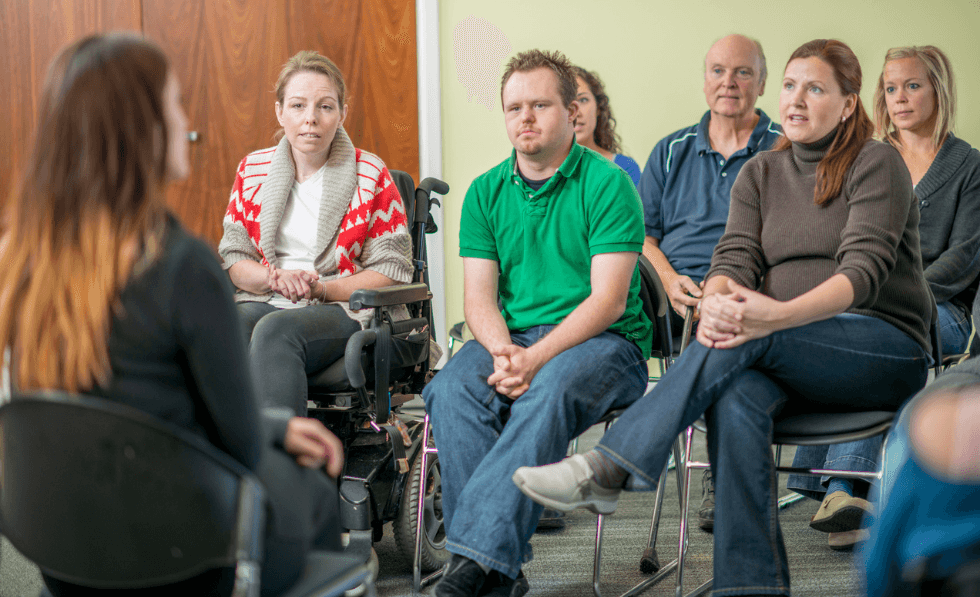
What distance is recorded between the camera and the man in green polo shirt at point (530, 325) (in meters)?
1.70

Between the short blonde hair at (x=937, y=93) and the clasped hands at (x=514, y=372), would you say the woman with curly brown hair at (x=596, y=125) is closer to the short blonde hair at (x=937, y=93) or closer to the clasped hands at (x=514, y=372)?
the short blonde hair at (x=937, y=93)

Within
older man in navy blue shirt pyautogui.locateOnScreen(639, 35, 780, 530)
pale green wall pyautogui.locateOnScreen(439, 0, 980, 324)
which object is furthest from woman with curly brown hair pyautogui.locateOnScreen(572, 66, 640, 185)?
pale green wall pyautogui.locateOnScreen(439, 0, 980, 324)

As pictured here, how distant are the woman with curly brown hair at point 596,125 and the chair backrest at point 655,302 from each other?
3.39ft

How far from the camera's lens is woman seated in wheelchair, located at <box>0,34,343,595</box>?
830 millimetres

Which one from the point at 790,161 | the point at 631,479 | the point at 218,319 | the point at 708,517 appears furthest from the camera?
the point at 708,517

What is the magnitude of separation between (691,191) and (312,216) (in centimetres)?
129

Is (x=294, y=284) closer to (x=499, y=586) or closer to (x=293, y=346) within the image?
(x=293, y=346)

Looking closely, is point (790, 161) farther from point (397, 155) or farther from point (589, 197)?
point (397, 155)

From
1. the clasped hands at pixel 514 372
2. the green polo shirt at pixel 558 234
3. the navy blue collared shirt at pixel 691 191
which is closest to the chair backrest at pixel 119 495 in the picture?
the clasped hands at pixel 514 372

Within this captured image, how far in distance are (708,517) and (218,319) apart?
6.38ft

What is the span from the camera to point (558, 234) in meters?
2.04

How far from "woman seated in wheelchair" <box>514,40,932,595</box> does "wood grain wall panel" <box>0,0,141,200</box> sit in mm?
3205

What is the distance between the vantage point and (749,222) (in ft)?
6.54

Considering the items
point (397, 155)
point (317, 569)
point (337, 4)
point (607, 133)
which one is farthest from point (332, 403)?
point (337, 4)
